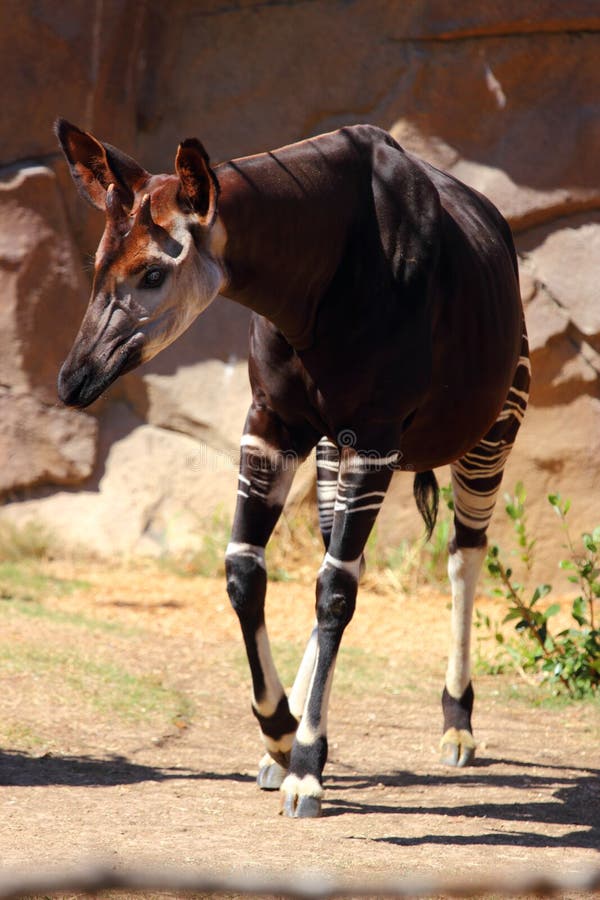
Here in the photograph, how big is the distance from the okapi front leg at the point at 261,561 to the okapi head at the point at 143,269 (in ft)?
1.99

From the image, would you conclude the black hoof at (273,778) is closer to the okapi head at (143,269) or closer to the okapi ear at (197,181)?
the okapi head at (143,269)

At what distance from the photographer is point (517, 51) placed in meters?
6.42

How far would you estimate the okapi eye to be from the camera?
2.65 metres

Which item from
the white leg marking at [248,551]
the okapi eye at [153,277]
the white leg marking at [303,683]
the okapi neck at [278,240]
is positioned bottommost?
the white leg marking at [303,683]

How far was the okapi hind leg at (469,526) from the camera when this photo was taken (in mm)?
3955

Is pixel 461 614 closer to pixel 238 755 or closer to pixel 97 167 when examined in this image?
pixel 238 755

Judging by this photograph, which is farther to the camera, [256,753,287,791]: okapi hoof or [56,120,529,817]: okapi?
[256,753,287,791]: okapi hoof

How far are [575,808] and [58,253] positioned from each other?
466 centimetres

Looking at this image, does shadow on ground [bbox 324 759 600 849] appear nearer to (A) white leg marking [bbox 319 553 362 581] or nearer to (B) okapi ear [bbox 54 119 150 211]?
(A) white leg marking [bbox 319 553 362 581]

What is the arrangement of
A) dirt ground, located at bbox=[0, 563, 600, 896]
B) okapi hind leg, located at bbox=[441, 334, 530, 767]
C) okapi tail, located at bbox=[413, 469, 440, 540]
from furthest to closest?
okapi tail, located at bbox=[413, 469, 440, 540], okapi hind leg, located at bbox=[441, 334, 530, 767], dirt ground, located at bbox=[0, 563, 600, 896]

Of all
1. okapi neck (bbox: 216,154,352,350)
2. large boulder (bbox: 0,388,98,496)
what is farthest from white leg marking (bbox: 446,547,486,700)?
large boulder (bbox: 0,388,98,496)

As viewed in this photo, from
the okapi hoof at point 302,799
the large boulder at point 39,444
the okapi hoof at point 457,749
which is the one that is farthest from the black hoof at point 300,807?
the large boulder at point 39,444

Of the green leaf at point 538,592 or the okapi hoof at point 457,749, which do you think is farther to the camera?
the green leaf at point 538,592

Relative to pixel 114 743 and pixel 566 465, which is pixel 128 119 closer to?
pixel 566 465
